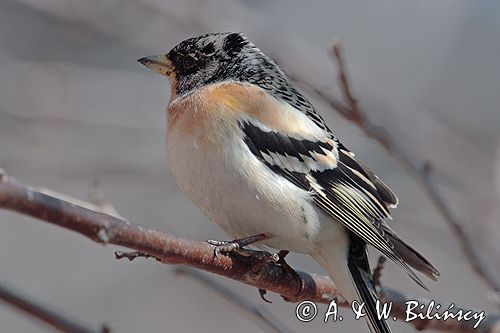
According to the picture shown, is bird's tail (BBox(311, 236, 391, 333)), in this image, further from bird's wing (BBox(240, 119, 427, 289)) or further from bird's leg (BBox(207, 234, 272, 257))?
bird's leg (BBox(207, 234, 272, 257))

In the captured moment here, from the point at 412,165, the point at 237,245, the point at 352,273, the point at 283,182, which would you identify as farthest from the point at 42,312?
the point at 412,165

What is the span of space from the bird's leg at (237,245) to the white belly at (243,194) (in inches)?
2.1

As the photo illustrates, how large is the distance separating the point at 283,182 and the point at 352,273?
409 millimetres

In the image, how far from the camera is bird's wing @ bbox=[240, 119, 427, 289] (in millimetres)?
2916

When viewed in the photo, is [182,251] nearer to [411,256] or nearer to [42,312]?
[42,312]

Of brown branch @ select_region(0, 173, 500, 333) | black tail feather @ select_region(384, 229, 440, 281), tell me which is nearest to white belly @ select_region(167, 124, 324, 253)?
brown branch @ select_region(0, 173, 500, 333)

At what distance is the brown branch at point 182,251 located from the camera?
155 centimetres

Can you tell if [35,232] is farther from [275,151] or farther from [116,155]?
[275,151]

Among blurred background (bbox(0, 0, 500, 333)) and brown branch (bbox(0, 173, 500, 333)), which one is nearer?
brown branch (bbox(0, 173, 500, 333))

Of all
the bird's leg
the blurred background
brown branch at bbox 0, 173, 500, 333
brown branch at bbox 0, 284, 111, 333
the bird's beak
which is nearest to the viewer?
brown branch at bbox 0, 173, 500, 333

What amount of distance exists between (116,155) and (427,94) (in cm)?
270

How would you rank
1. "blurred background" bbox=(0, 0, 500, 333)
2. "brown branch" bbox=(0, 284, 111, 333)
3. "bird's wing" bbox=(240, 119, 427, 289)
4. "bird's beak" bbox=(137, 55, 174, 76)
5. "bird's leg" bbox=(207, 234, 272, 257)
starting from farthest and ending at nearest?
"blurred background" bbox=(0, 0, 500, 333) → "bird's beak" bbox=(137, 55, 174, 76) → "bird's wing" bbox=(240, 119, 427, 289) → "bird's leg" bbox=(207, 234, 272, 257) → "brown branch" bbox=(0, 284, 111, 333)

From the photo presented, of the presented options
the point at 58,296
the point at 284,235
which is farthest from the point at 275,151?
the point at 58,296

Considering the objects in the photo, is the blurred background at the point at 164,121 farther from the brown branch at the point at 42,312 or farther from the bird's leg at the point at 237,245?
the brown branch at the point at 42,312
